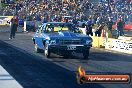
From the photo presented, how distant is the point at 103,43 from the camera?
22703mm

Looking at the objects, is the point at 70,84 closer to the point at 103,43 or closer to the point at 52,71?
the point at 52,71

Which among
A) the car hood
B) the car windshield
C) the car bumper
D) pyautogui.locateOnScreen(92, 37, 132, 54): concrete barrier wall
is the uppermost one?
the car windshield

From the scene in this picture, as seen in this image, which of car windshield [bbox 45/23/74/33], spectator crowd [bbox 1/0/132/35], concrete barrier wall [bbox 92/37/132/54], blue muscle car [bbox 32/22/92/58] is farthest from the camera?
spectator crowd [bbox 1/0/132/35]

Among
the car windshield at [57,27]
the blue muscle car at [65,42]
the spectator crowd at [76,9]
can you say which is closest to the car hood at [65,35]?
the blue muscle car at [65,42]

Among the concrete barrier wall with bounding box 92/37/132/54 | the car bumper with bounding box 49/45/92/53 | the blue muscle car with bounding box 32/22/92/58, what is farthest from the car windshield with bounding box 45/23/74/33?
the concrete barrier wall with bounding box 92/37/132/54

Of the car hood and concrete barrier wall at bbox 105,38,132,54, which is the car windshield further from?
concrete barrier wall at bbox 105,38,132,54

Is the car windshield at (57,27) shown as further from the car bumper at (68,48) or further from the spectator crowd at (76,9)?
the spectator crowd at (76,9)

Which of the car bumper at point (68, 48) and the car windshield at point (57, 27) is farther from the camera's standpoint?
the car windshield at point (57, 27)

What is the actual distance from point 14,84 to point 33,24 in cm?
3459

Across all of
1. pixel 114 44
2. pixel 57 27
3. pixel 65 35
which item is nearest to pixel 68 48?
pixel 65 35

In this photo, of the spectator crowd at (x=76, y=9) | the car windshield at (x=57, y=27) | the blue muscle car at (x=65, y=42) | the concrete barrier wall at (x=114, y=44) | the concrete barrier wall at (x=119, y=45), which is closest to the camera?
the blue muscle car at (x=65, y=42)

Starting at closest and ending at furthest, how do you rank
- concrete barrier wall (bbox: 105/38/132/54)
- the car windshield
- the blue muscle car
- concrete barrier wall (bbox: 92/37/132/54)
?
the blue muscle car
the car windshield
concrete barrier wall (bbox: 105/38/132/54)
concrete barrier wall (bbox: 92/37/132/54)

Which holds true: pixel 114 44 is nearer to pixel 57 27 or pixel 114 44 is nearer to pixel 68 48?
pixel 57 27

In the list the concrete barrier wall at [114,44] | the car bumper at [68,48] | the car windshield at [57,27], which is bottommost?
the concrete barrier wall at [114,44]
